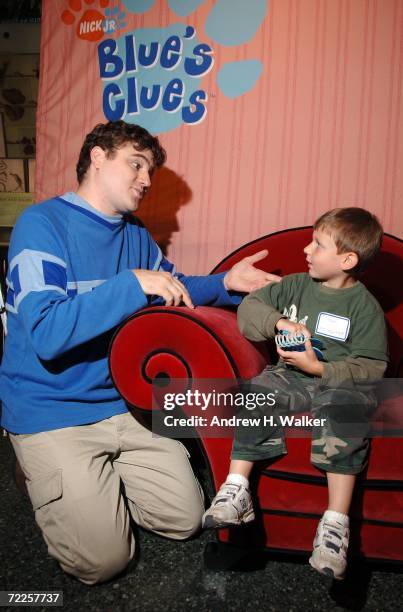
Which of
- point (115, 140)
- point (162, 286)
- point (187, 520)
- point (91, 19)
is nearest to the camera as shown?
point (162, 286)

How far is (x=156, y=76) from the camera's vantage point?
2.17 metres

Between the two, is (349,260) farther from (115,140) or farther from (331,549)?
(115,140)

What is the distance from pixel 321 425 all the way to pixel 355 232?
A: 0.60 metres

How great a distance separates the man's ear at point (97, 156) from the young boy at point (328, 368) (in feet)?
2.38

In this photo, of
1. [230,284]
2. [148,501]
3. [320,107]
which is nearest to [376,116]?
[320,107]

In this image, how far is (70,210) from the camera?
4.90ft

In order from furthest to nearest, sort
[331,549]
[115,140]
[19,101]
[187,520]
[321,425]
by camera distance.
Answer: [19,101], [115,140], [187,520], [321,425], [331,549]

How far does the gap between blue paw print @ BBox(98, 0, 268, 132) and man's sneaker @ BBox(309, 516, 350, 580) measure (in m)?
1.84

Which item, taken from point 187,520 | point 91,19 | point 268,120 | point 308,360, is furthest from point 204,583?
point 91,19

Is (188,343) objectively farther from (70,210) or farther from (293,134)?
(293,134)

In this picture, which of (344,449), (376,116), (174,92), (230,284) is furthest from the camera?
(174,92)

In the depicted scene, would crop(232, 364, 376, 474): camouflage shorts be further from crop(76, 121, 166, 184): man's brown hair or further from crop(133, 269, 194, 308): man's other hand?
crop(76, 121, 166, 184): man's brown hair

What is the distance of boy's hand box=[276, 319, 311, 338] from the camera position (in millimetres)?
1261

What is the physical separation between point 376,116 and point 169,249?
115cm
